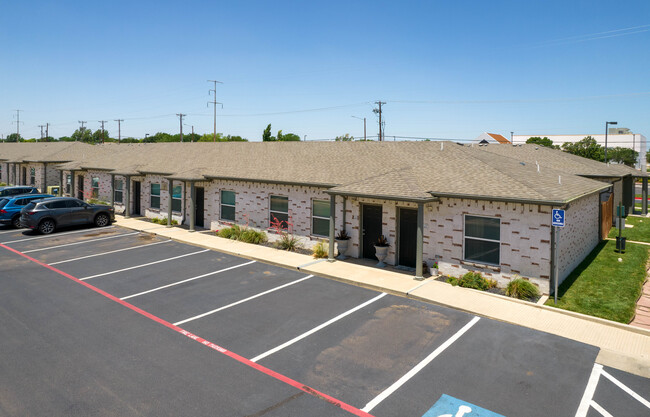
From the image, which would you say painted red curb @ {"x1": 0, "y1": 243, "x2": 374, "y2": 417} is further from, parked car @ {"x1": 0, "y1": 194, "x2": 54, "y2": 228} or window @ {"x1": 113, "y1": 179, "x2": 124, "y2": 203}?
window @ {"x1": 113, "y1": 179, "x2": 124, "y2": 203}

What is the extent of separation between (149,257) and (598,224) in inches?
769

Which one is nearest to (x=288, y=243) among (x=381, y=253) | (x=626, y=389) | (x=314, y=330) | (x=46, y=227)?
(x=381, y=253)

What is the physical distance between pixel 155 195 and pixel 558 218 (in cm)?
2221

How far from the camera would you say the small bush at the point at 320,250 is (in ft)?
53.6

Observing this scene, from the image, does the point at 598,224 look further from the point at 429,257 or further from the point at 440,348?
the point at 440,348

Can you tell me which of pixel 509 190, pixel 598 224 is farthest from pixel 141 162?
pixel 598 224

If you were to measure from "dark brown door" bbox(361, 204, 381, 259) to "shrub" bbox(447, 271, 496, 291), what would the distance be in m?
3.60

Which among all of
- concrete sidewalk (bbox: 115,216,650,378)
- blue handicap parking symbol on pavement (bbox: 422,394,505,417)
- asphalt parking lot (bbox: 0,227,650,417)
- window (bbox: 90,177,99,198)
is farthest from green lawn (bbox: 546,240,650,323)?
window (bbox: 90,177,99,198)

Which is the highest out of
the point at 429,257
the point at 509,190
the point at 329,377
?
the point at 509,190

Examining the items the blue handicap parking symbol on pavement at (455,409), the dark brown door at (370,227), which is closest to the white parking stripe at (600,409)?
the blue handicap parking symbol on pavement at (455,409)

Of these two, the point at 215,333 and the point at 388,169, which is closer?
the point at 215,333

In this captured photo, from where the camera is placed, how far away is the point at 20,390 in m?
6.79

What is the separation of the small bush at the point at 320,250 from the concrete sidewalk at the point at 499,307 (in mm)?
304

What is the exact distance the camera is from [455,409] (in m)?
6.46
